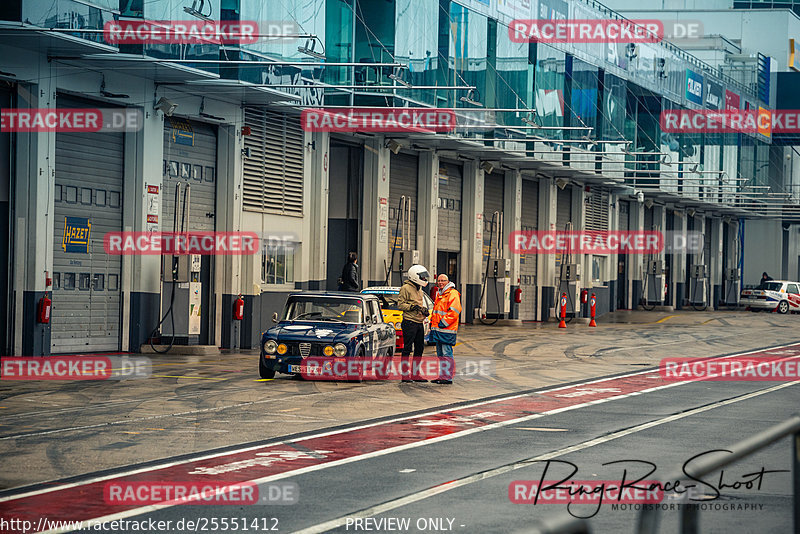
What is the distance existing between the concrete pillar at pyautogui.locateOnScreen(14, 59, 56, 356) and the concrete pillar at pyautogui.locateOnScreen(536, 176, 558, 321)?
24902mm

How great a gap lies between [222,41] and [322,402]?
9936mm

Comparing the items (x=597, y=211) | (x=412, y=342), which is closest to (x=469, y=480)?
(x=412, y=342)

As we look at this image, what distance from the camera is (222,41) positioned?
2283 centimetres

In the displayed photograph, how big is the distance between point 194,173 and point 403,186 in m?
9.53

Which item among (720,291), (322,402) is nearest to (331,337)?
(322,402)

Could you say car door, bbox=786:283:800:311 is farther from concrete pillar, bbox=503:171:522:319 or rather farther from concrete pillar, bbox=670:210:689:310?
concrete pillar, bbox=503:171:522:319

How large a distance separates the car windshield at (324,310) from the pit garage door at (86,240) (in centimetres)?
529

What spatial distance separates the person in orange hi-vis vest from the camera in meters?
18.4

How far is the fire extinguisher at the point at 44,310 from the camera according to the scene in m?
20.1

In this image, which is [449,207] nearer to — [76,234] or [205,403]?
[76,234]

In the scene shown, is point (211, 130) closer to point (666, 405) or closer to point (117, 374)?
point (117, 374)

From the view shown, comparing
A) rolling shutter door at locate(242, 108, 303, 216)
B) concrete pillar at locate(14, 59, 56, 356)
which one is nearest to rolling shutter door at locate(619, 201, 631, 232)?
rolling shutter door at locate(242, 108, 303, 216)

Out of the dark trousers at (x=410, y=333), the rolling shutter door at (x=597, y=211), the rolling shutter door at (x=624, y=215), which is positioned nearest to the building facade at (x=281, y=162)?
the rolling shutter door at (x=597, y=211)

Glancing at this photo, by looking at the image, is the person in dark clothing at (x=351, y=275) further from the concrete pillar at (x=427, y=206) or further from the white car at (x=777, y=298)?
the white car at (x=777, y=298)
